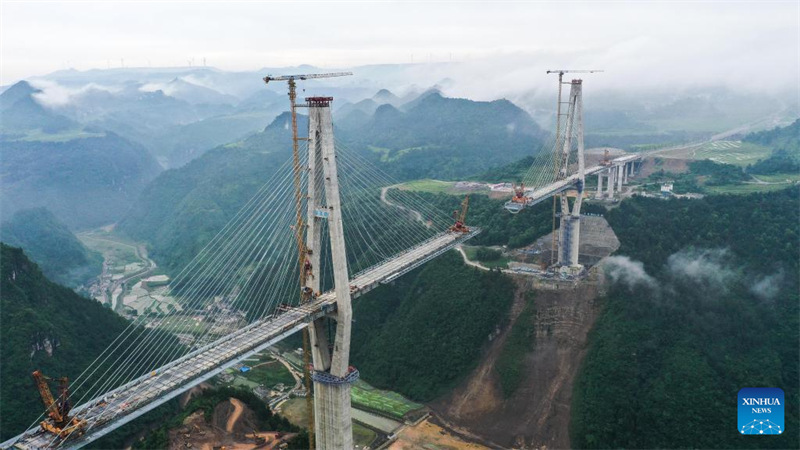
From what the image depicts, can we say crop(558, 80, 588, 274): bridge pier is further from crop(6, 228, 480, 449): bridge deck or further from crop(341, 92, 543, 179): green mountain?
crop(341, 92, 543, 179): green mountain

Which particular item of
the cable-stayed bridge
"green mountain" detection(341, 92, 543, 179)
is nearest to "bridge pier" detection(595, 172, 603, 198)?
the cable-stayed bridge

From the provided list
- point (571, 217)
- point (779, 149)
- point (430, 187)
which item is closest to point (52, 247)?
point (430, 187)

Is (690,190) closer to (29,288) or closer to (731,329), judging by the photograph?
(731,329)

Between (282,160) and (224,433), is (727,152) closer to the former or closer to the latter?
(282,160)

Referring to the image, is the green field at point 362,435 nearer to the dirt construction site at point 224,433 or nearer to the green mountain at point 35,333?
the dirt construction site at point 224,433

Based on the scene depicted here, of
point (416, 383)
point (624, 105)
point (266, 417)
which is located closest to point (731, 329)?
point (416, 383)

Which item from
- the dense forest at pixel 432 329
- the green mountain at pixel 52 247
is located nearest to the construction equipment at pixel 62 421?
the dense forest at pixel 432 329
